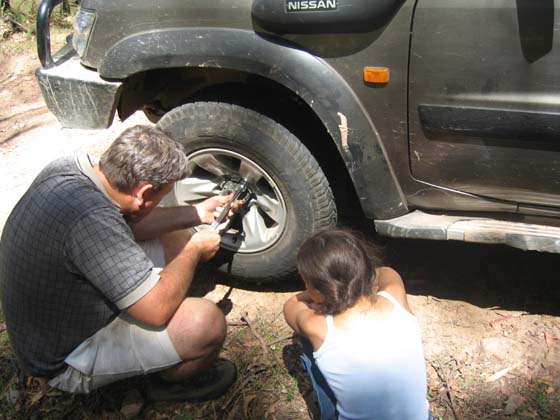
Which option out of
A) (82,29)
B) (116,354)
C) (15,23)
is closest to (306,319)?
(116,354)

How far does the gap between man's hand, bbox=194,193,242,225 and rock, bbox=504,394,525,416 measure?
1461 mm

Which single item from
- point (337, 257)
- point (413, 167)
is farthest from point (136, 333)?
point (413, 167)

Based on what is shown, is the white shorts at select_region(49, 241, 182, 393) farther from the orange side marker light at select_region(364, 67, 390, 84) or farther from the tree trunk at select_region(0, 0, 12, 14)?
the tree trunk at select_region(0, 0, 12, 14)

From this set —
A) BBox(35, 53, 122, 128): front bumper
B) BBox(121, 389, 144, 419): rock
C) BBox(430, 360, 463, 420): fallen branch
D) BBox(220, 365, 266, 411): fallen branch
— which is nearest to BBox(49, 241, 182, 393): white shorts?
BBox(121, 389, 144, 419): rock

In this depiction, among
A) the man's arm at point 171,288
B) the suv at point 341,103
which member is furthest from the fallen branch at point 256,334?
the man's arm at point 171,288

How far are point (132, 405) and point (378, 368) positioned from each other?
118 cm

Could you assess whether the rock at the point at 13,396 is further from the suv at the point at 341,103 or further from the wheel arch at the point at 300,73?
the wheel arch at the point at 300,73

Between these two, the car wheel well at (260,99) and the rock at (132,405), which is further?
the car wheel well at (260,99)

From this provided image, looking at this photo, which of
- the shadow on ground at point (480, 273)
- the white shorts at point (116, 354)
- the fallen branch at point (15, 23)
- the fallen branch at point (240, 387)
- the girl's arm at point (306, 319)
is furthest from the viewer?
the fallen branch at point (15, 23)

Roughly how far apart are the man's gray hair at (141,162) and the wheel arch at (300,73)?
18.4 inches

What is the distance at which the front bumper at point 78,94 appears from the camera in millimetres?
2676

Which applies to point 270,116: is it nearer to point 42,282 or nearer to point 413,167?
point 413,167

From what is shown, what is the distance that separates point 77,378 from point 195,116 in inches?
49.1

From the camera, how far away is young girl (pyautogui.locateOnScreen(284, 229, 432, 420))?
1.80 m
